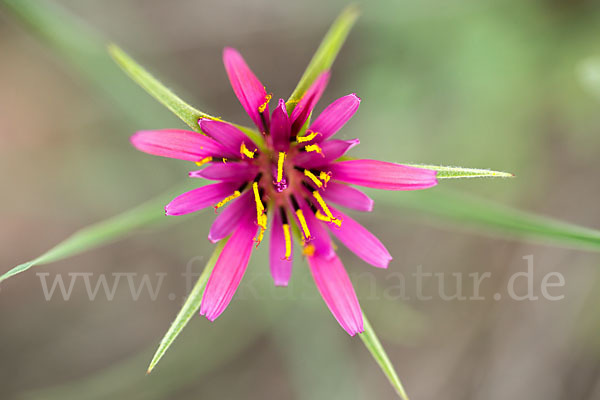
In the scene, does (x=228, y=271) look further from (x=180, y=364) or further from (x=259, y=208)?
(x=180, y=364)

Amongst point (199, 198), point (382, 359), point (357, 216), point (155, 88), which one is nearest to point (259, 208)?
point (199, 198)

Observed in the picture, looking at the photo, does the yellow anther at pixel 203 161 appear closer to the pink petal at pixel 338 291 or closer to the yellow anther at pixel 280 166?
the yellow anther at pixel 280 166

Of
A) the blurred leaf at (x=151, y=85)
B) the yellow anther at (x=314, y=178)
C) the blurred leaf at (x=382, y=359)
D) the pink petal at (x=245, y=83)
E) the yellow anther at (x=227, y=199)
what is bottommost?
the blurred leaf at (x=382, y=359)

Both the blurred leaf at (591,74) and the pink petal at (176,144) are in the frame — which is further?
the blurred leaf at (591,74)

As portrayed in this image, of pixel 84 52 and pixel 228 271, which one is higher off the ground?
pixel 84 52

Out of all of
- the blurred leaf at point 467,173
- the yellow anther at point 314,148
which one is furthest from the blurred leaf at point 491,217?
the yellow anther at point 314,148

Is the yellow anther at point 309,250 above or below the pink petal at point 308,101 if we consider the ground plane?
below
